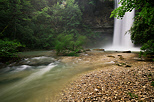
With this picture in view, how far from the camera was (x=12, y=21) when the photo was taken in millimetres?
15172

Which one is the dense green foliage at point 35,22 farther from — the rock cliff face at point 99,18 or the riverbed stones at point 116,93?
the riverbed stones at point 116,93

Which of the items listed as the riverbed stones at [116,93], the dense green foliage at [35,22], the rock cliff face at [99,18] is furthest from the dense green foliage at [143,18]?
the rock cliff face at [99,18]

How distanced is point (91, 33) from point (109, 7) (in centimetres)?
1266

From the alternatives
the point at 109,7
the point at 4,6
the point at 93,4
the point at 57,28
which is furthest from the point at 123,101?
the point at 109,7

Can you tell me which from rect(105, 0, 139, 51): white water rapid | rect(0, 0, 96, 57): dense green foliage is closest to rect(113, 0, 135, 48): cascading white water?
rect(105, 0, 139, 51): white water rapid

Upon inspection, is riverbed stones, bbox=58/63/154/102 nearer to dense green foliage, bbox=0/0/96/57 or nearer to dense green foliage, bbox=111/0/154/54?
dense green foliage, bbox=111/0/154/54

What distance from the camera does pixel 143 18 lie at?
6.15 m

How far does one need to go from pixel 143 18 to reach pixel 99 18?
29.4m

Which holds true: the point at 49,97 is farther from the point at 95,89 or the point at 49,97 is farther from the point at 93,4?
the point at 93,4

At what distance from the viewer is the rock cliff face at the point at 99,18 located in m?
31.8

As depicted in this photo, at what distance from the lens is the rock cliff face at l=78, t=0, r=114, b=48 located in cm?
3180

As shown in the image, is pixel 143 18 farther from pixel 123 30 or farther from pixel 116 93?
pixel 123 30

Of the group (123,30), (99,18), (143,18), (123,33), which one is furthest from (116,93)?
(99,18)

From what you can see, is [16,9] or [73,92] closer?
[73,92]
